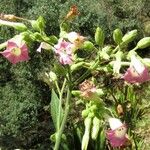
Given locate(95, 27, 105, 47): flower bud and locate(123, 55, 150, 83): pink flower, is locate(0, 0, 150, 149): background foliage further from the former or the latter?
locate(123, 55, 150, 83): pink flower

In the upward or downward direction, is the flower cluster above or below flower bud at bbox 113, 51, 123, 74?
above

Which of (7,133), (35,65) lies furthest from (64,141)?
(35,65)

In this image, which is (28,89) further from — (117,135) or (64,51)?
(64,51)

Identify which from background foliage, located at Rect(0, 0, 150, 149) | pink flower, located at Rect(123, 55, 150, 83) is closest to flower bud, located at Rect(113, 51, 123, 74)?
pink flower, located at Rect(123, 55, 150, 83)

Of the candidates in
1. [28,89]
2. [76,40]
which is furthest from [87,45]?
[28,89]

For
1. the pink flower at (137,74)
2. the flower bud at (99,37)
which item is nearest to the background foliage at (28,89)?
the flower bud at (99,37)

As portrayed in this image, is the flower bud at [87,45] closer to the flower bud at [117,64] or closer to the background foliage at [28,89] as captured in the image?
the flower bud at [117,64]

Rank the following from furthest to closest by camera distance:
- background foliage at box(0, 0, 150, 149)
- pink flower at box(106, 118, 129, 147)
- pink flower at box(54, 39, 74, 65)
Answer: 1. background foliage at box(0, 0, 150, 149)
2. pink flower at box(106, 118, 129, 147)
3. pink flower at box(54, 39, 74, 65)

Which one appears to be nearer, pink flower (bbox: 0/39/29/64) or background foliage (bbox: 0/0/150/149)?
pink flower (bbox: 0/39/29/64)
